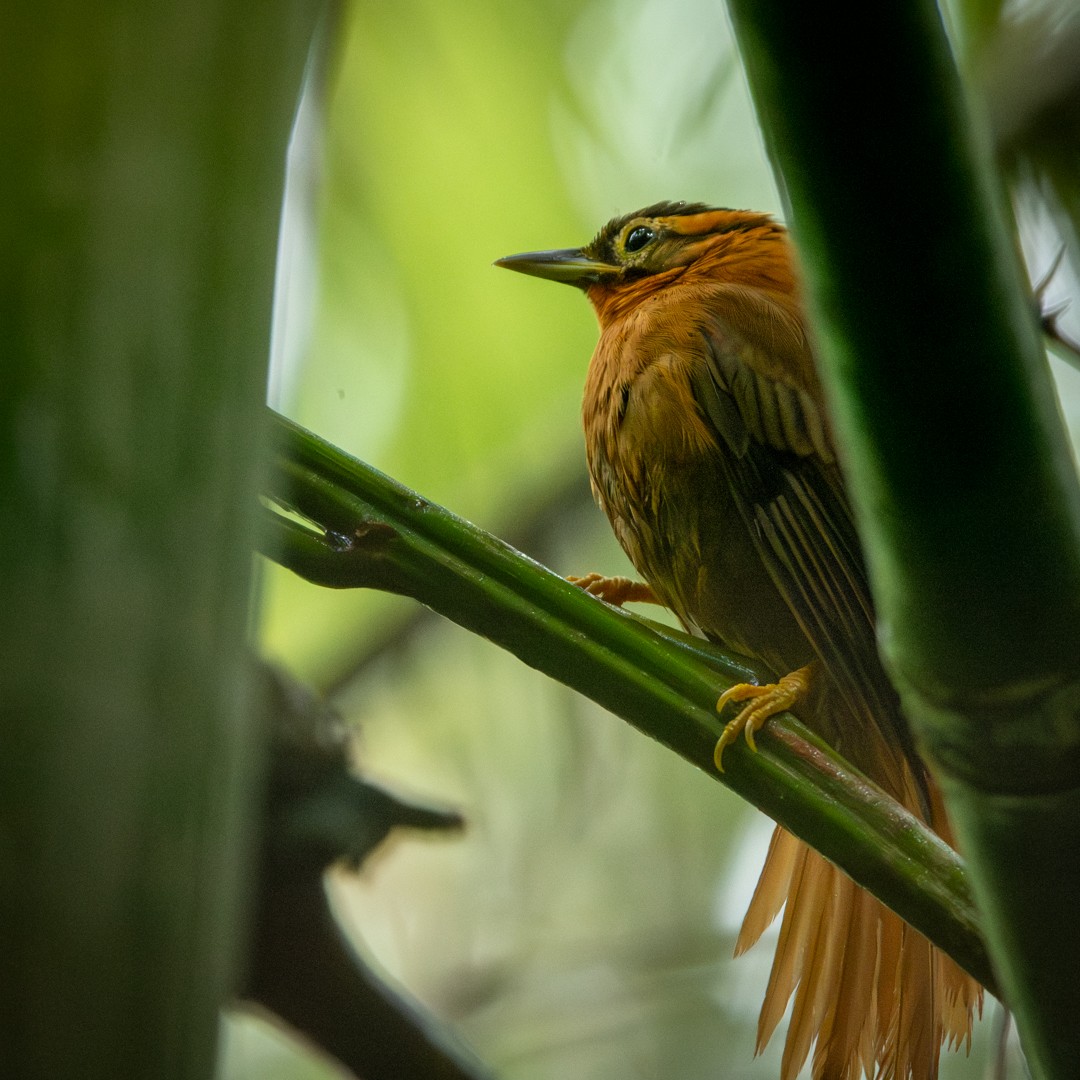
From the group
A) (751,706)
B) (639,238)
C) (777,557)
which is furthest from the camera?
(639,238)

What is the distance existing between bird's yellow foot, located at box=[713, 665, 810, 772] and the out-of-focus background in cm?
41

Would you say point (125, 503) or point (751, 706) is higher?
point (751, 706)

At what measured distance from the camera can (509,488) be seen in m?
1.80

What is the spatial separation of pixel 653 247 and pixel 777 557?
742 mm

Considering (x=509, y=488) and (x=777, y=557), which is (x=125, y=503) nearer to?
(x=777, y=557)

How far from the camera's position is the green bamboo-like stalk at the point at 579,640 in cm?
79

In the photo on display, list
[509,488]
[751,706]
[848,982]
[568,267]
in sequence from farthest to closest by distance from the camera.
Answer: [568,267]
[509,488]
[848,982]
[751,706]

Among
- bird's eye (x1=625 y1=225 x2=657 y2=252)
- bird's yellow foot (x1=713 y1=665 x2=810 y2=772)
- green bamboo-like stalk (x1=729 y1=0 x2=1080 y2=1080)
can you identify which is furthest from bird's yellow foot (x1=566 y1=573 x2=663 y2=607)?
green bamboo-like stalk (x1=729 y1=0 x2=1080 y2=1080)

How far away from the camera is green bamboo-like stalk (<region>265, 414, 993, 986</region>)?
31.1 inches

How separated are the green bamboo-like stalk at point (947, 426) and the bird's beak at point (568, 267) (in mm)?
1352

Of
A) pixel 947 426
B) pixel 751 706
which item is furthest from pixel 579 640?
pixel 947 426

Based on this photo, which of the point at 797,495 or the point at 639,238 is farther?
the point at 639,238

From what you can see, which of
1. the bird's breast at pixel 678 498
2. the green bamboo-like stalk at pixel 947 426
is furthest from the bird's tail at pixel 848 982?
the green bamboo-like stalk at pixel 947 426

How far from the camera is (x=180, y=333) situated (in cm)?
36
